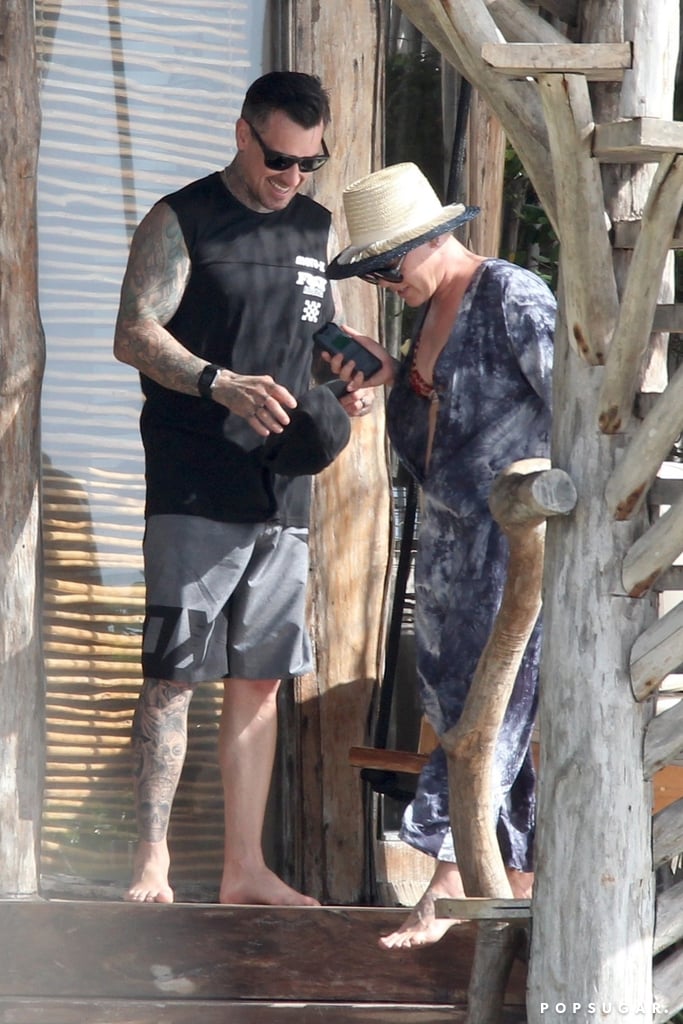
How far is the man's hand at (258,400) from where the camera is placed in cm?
400

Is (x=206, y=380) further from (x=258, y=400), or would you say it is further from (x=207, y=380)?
(x=258, y=400)

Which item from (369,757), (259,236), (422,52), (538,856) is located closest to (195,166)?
(259,236)

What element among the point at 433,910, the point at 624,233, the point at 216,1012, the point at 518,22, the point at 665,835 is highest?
the point at 518,22

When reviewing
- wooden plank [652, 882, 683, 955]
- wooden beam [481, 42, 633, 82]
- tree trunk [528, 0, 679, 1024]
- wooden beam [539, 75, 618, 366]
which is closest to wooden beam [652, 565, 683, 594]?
tree trunk [528, 0, 679, 1024]

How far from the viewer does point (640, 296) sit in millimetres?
2990

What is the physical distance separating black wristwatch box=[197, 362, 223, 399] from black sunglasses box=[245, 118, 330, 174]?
58 centimetres

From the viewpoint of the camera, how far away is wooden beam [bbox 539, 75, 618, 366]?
295 centimetres

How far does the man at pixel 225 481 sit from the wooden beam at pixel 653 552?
51.9 inches

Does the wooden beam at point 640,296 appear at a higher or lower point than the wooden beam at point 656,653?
higher

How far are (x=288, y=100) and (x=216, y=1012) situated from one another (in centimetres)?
224

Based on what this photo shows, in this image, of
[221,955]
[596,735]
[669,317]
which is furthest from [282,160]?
[221,955]

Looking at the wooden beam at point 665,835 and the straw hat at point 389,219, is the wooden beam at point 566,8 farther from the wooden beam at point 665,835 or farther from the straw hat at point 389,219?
the wooden beam at point 665,835

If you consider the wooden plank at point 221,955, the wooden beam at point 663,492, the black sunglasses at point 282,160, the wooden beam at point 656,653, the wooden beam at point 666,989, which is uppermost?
the black sunglasses at point 282,160

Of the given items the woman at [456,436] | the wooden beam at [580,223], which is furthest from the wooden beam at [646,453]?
the woman at [456,436]
